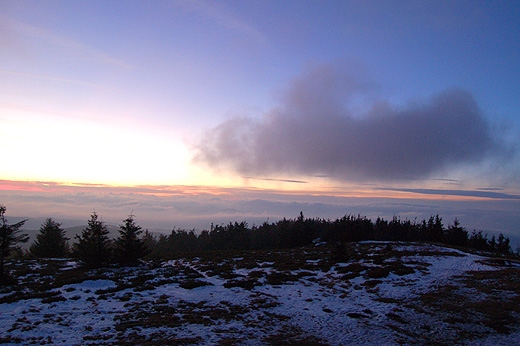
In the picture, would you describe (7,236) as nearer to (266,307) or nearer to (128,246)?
(128,246)

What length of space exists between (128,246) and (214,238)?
2505 inches

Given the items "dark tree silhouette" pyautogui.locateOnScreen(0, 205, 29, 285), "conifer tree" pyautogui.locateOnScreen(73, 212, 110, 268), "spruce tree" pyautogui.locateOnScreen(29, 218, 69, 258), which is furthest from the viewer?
"spruce tree" pyautogui.locateOnScreen(29, 218, 69, 258)

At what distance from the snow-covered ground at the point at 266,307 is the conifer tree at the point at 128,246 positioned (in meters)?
2.98

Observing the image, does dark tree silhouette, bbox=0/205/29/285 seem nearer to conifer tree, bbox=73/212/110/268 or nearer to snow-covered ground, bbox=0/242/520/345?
snow-covered ground, bbox=0/242/520/345

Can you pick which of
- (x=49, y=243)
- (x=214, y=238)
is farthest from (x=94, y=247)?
(x=214, y=238)

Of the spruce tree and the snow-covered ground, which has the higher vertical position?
the snow-covered ground

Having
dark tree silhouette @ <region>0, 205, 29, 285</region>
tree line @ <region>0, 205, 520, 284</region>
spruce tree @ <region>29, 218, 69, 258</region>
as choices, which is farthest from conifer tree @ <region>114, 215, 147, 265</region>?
spruce tree @ <region>29, 218, 69, 258</region>

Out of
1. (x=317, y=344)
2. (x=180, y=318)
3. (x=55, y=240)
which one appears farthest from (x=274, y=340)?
(x=55, y=240)

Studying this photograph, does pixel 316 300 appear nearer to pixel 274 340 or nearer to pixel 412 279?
pixel 274 340

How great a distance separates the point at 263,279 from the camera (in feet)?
82.0

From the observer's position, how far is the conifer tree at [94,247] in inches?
1071

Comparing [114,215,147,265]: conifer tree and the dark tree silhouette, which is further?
[114,215,147,265]: conifer tree

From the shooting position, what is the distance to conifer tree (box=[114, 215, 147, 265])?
2947cm

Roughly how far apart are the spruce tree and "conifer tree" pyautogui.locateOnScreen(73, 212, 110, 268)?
2151 cm
